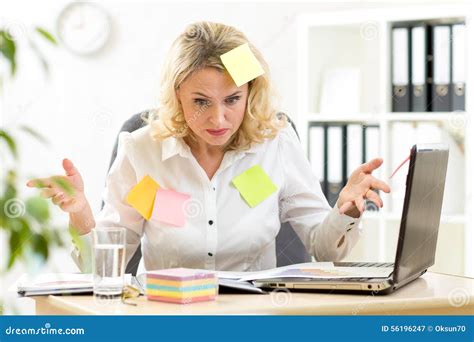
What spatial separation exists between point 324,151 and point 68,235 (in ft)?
8.72

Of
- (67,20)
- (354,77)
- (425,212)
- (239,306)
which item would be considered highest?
(67,20)

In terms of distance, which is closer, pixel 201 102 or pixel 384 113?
pixel 201 102

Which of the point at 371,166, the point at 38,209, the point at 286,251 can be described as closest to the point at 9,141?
the point at 38,209

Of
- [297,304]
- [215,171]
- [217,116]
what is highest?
[217,116]

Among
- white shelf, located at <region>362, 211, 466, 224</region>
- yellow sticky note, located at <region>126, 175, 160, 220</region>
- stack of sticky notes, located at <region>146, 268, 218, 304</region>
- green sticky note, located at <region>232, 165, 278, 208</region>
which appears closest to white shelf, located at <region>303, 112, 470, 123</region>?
white shelf, located at <region>362, 211, 466, 224</region>

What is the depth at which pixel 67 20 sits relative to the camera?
11.7 ft

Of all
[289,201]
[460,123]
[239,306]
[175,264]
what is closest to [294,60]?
[460,123]

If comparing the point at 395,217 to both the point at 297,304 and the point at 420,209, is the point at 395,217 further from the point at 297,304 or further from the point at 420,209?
the point at 297,304

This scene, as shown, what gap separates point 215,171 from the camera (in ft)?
6.40

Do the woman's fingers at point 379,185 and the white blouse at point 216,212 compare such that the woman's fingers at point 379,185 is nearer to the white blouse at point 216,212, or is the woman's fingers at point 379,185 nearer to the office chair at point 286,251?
the white blouse at point 216,212

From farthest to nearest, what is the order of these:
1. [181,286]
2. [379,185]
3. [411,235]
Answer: [379,185] < [411,235] < [181,286]

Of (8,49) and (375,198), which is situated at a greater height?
(8,49)

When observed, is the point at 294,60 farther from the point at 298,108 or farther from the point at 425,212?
the point at 425,212

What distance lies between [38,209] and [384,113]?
2678mm
